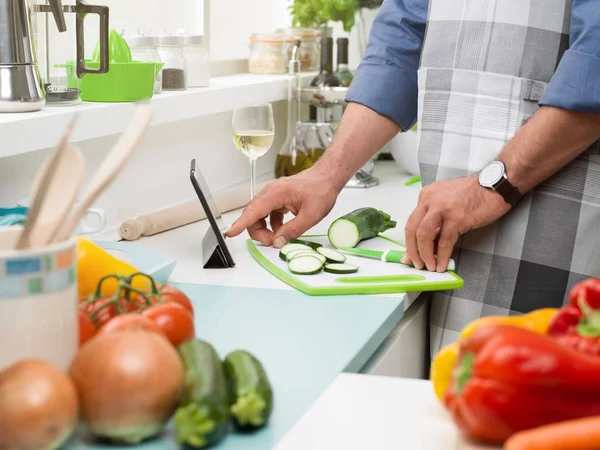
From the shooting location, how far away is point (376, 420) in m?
0.83

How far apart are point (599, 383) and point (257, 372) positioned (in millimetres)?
310

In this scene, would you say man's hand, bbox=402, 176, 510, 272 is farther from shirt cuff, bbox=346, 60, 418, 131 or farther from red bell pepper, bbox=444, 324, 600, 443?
red bell pepper, bbox=444, 324, 600, 443

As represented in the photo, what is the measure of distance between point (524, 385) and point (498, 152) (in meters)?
0.97

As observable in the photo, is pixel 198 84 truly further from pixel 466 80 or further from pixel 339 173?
pixel 466 80

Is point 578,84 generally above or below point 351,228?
above

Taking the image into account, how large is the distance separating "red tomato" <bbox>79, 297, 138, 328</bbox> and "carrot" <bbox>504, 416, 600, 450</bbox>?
16.7 inches

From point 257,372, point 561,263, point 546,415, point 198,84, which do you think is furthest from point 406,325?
point 198,84

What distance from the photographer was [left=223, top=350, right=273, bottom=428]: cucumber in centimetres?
80

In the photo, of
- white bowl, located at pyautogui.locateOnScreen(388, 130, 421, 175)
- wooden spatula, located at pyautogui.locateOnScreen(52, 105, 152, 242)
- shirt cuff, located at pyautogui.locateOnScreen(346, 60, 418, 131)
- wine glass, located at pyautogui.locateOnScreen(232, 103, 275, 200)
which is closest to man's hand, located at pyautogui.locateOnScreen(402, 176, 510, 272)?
shirt cuff, located at pyautogui.locateOnScreen(346, 60, 418, 131)

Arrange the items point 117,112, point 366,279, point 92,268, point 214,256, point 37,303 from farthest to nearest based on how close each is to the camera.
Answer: point 117,112 → point 214,256 → point 366,279 → point 92,268 → point 37,303

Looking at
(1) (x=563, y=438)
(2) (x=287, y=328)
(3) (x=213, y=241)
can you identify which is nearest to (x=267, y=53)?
(3) (x=213, y=241)

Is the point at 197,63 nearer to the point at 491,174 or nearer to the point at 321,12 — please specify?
the point at 321,12

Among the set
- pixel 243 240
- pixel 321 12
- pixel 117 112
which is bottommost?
pixel 243 240

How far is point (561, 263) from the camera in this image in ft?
5.09
